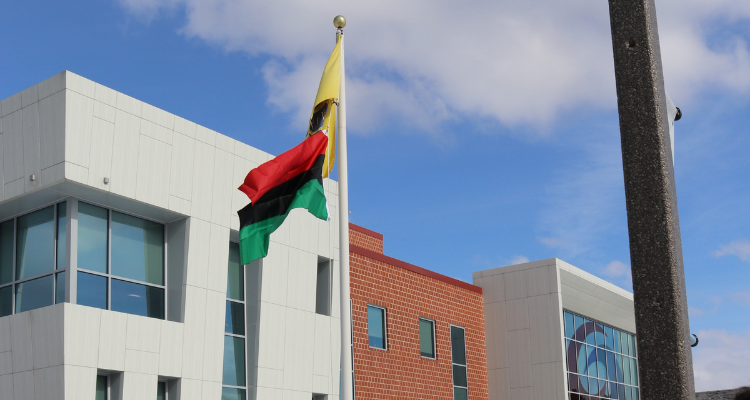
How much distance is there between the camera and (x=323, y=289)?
1948 cm

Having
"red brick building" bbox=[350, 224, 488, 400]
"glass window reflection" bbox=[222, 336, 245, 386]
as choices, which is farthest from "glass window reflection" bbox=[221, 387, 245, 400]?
"red brick building" bbox=[350, 224, 488, 400]

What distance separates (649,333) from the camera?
18.0ft

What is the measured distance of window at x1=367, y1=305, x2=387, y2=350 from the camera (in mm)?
23516

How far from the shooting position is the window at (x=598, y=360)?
2984 cm

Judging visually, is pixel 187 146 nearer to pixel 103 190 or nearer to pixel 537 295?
pixel 103 190

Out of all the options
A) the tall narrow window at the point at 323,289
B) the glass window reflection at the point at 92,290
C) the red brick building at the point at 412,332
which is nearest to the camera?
the glass window reflection at the point at 92,290

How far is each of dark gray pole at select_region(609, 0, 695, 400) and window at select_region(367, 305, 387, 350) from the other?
17.9 m

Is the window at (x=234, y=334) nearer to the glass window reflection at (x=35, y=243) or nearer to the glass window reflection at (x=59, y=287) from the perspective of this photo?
the glass window reflection at (x=59, y=287)

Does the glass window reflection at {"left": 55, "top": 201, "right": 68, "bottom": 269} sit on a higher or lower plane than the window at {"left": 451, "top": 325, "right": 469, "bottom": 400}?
higher

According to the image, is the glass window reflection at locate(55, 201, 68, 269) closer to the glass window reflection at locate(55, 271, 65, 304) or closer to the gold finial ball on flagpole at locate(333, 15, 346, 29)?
the glass window reflection at locate(55, 271, 65, 304)

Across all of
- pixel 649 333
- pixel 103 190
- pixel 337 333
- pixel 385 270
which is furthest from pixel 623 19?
pixel 385 270

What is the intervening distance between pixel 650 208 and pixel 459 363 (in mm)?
22565

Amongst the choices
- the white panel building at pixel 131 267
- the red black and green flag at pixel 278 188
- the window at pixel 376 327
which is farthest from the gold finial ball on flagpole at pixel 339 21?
the window at pixel 376 327

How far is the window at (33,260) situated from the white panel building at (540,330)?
59.4 ft
